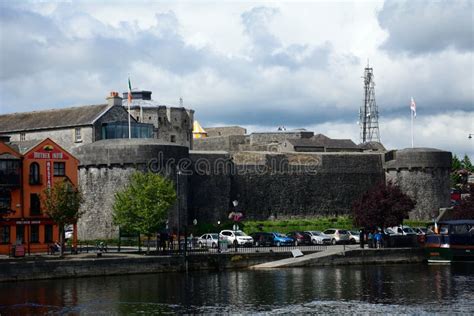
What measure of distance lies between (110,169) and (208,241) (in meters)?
9.87

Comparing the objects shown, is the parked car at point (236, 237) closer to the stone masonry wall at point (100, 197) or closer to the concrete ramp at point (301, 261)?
the concrete ramp at point (301, 261)

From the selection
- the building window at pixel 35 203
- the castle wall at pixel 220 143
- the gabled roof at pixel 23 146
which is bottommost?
the building window at pixel 35 203

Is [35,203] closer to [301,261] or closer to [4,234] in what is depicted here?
[4,234]

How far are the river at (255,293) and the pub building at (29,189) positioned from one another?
32.2 feet

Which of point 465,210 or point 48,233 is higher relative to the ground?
point 465,210

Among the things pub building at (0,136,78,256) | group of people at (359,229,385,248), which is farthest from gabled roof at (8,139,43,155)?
group of people at (359,229,385,248)

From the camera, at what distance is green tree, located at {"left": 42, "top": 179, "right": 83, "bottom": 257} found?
6084 centimetres

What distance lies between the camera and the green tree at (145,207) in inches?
2579

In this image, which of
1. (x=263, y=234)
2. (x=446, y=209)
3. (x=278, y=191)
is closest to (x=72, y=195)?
(x=263, y=234)

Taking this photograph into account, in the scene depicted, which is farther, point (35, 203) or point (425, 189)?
point (425, 189)

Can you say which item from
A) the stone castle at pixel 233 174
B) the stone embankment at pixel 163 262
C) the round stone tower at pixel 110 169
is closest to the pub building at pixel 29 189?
the stone embankment at pixel 163 262

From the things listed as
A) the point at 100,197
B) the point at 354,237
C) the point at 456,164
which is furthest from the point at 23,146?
the point at 456,164

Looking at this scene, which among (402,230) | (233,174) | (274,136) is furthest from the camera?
(274,136)

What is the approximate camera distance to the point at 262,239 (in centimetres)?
7094
